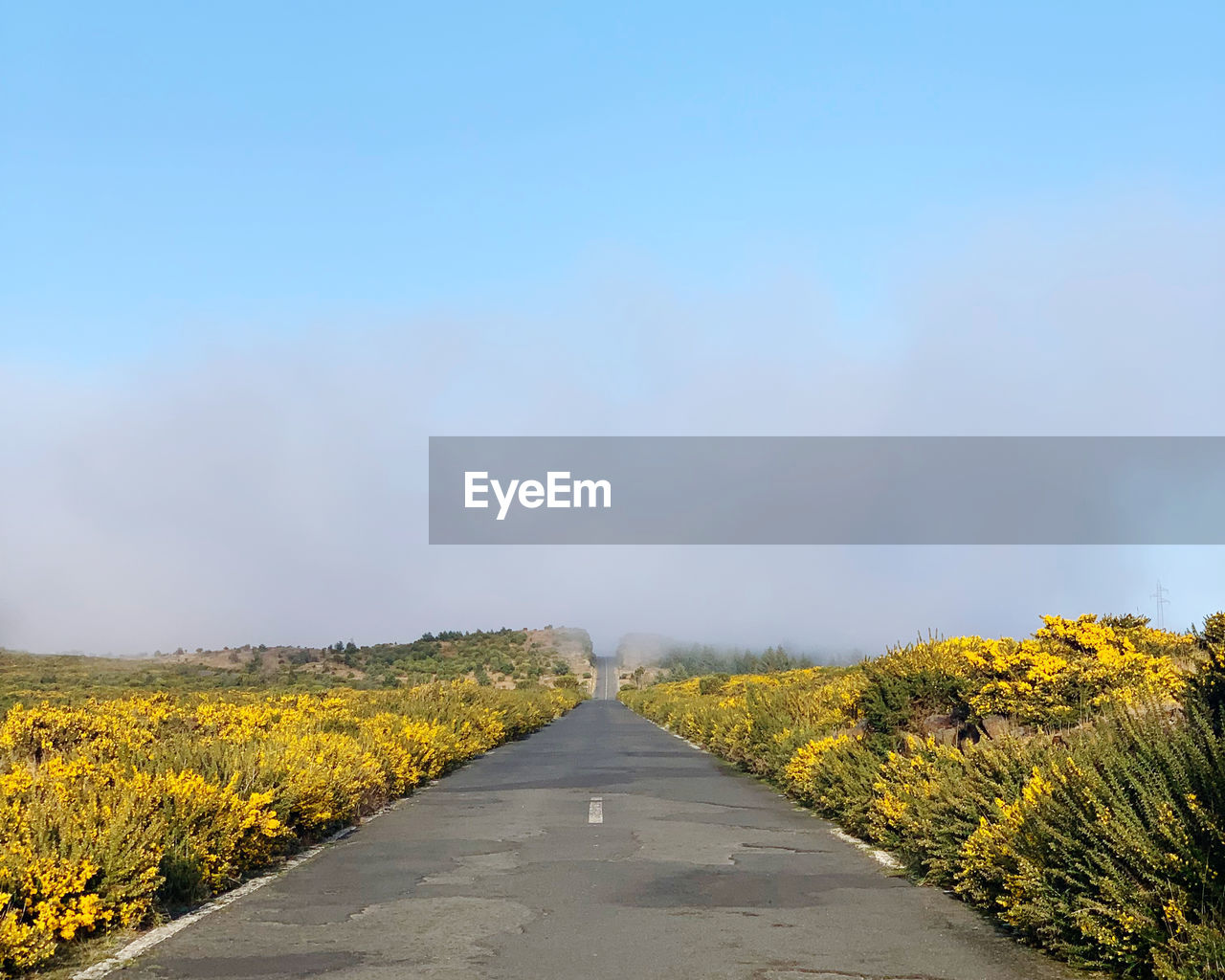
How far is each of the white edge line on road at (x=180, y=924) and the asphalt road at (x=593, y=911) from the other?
0.11 meters

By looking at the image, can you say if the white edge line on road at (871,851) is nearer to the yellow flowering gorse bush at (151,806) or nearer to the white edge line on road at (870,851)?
the white edge line on road at (870,851)

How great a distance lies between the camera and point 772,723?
21891mm

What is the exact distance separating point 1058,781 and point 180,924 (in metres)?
6.81

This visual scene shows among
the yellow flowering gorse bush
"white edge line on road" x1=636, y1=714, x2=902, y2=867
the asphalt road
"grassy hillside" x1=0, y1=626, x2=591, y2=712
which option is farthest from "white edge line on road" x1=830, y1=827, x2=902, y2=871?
"grassy hillside" x1=0, y1=626, x2=591, y2=712

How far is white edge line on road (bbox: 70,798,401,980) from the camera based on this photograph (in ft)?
21.8

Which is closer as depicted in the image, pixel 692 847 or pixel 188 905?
pixel 188 905

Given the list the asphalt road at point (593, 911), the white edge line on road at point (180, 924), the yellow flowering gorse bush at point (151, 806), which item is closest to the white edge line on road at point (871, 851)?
the asphalt road at point (593, 911)

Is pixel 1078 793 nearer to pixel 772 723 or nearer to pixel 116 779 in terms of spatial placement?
pixel 116 779

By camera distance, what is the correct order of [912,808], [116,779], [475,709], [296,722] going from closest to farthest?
[116,779] < [912,808] < [296,722] < [475,709]

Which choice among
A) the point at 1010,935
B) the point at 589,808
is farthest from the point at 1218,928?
the point at 589,808

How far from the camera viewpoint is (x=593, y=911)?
8492mm

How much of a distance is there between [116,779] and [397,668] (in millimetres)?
101334

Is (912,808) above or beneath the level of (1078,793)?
beneath

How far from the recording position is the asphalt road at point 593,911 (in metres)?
6.80
